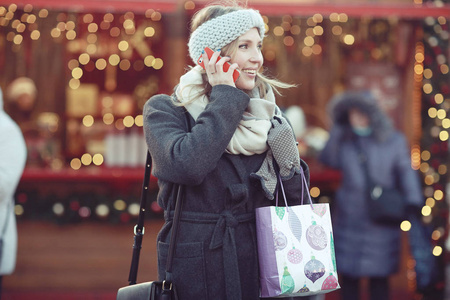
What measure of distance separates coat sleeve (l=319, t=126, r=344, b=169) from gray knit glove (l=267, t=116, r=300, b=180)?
2805 mm

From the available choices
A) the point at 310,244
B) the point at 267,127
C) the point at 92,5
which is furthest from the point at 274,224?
the point at 92,5

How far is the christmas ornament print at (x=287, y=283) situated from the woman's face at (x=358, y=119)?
307 cm

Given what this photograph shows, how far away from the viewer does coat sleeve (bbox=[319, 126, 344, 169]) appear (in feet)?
16.9

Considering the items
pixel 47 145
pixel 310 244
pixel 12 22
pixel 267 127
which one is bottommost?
pixel 310 244

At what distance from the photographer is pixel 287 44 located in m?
7.34

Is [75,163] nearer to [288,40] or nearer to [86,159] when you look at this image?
[86,159]

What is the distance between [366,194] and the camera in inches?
193

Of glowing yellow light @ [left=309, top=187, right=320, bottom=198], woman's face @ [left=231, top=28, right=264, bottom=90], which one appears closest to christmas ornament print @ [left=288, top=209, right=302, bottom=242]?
woman's face @ [left=231, top=28, right=264, bottom=90]

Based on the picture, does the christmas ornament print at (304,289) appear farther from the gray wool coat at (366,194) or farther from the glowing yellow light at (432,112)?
the glowing yellow light at (432,112)

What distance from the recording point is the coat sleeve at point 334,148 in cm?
514

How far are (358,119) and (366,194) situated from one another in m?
0.68

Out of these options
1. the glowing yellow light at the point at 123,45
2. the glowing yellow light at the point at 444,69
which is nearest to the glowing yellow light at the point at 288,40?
the glowing yellow light at the point at 123,45

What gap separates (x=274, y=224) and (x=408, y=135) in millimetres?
4564

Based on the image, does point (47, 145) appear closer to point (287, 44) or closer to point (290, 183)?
point (287, 44)
